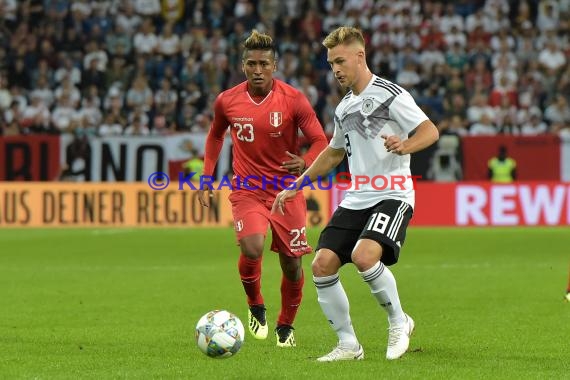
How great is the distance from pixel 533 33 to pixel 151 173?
30.9 ft

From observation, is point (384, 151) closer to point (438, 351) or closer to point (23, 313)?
point (438, 351)

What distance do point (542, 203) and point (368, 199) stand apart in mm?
15425

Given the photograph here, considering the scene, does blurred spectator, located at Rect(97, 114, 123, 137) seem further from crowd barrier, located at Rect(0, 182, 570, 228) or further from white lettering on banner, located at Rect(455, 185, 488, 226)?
white lettering on banner, located at Rect(455, 185, 488, 226)

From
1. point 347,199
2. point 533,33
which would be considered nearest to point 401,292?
point 347,199

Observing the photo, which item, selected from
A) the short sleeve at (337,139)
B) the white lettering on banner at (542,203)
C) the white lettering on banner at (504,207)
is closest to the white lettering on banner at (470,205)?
the white lettering on banner at (504,207)

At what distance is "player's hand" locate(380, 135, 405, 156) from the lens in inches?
274

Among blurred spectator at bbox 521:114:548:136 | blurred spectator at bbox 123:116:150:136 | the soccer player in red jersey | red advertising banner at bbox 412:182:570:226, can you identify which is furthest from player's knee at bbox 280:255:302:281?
blurred spectator at bbox 521:114:548:136

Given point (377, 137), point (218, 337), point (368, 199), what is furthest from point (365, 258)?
point (218, 337)

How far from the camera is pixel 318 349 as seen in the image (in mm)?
8227

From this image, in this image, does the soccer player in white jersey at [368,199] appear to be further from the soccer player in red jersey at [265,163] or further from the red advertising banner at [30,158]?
the red advertising banner at [30,158]

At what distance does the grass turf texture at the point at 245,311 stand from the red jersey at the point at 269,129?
1.30 metres

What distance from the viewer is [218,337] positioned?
728 cm

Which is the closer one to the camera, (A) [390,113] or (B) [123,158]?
(A) [390,113]

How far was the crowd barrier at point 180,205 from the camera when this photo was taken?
2239 cm
